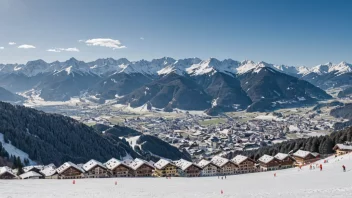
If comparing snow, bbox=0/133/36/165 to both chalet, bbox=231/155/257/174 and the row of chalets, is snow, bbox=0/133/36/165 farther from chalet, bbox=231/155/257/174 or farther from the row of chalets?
chalet, bbox=231/155/257/174

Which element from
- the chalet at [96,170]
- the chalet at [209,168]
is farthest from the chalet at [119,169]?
the chalet at [209,168]

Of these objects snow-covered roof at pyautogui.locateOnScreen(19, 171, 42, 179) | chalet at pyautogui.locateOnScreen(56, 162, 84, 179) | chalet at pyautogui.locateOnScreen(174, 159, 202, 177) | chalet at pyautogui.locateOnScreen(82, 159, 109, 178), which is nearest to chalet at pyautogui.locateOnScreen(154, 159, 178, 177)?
chalet at pyautogui.locateOnScreen(174, 159, 202, 177)

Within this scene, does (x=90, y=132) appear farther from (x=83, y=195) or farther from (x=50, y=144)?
(x=83, y=195)

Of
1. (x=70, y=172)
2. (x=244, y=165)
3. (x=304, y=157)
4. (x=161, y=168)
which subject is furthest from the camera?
(x=244, y=165)

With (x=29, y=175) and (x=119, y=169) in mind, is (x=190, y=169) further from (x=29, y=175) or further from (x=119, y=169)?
(x=29, y=175)

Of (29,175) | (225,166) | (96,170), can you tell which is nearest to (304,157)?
(225,166)

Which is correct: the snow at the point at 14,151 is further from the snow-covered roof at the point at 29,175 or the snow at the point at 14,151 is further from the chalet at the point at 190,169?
the chalet at the point at 190,169

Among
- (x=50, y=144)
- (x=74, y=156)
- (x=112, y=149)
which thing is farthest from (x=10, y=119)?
(x=112, y=149)
